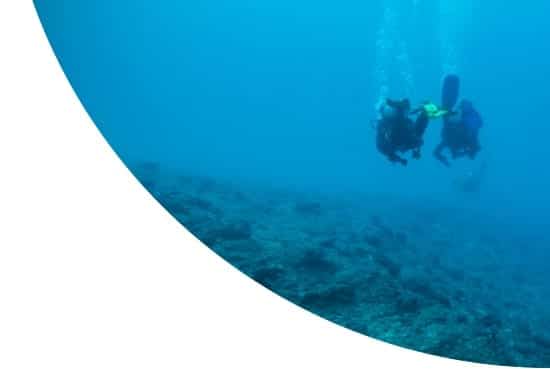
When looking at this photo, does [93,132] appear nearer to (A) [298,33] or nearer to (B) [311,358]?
(B) [311,358]

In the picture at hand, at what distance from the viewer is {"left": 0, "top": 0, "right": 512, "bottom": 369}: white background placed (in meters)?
1.54

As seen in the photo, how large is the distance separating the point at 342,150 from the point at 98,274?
61496 millimetres

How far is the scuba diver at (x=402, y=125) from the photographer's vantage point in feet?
20.5

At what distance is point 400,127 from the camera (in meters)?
6.37

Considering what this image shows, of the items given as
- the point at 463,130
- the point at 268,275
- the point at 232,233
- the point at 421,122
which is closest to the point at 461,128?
the point at 463,130

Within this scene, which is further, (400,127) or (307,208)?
(307,208)

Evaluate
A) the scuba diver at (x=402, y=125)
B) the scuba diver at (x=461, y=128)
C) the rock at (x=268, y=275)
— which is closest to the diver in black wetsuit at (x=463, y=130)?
the scuba diver at (x=461, y=128)

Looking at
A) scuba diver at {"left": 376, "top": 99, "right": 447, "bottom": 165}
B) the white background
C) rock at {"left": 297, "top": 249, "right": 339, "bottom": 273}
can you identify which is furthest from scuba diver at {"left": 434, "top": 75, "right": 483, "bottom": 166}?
the white background

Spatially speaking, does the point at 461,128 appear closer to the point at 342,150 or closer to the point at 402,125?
the point at 402,125

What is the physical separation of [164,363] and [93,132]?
2.91 feet

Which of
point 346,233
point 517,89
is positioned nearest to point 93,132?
point 346,233

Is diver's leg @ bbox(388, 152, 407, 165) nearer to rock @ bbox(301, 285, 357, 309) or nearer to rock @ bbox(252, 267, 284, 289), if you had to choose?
rock @ bbox(252, 267, 284, 289)

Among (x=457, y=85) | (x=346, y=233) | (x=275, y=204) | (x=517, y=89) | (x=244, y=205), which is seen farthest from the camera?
(x=517, y=89)

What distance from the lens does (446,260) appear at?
1030 centimetres
